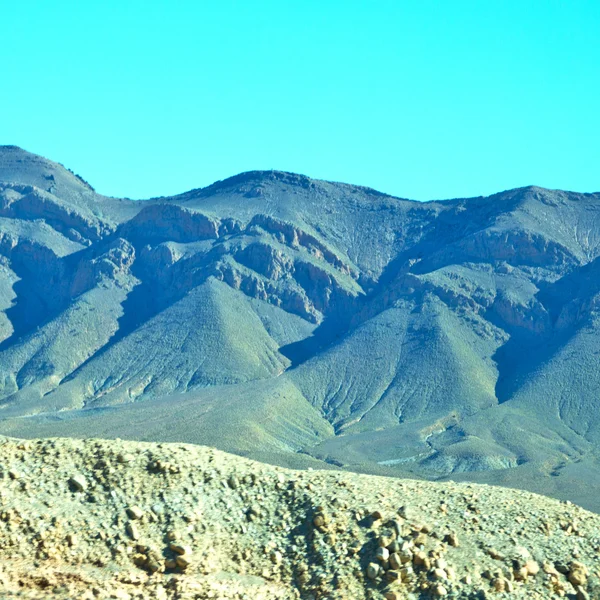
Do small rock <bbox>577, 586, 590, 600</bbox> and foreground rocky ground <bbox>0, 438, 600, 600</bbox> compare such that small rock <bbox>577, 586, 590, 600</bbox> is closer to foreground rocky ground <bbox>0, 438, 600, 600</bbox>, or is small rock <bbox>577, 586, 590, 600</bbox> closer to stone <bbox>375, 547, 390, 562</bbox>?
foreground rocky ground <bbox>0, 438, 600, 600</bbox>

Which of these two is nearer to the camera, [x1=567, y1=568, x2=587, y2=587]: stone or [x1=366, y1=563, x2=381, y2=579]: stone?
[x1=366, y1=563, x2=381, y2=579]: stone

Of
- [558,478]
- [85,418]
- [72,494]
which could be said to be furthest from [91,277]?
[72,494]

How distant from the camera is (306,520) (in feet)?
98.4

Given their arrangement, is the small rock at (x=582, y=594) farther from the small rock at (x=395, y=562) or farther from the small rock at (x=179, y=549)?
the small rock at (x=179, y=549)

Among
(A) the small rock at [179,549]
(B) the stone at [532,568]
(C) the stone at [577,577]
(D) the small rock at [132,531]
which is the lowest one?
(C) the stone at [577,577]

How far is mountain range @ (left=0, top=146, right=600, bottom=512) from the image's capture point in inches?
4798

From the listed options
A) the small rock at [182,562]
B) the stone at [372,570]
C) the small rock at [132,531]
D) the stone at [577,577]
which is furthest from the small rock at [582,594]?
the small rock at [132,531]

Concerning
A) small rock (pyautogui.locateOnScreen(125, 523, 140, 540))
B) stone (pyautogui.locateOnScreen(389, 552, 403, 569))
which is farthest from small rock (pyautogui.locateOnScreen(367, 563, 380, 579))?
small rock (pyautogui.locateOnScreen(125, 523, 140, 540))

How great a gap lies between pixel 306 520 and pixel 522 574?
5780mm

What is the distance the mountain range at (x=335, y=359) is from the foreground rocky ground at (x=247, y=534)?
6238 centimetres

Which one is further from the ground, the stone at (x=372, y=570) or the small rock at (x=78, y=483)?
the small rock at (x=78, y=483)

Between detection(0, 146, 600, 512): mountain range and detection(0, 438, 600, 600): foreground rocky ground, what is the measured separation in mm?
62384

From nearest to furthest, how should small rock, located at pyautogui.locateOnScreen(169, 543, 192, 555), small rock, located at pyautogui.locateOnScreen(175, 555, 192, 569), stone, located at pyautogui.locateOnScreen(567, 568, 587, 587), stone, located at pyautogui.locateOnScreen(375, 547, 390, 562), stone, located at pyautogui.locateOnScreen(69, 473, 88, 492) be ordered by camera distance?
small rock, located at pyautogui.locateOnScreen(175, 555, 192, 569) → small rock, located at pyautogui.locateOnScreen(169, 543, 192, 555) → stone, located at pyautogui.locateOnScreen(375, 547, 390, 562) → stone, located at pyautogui.locateOnScreen(567, 568, 587, 587) → stone, located at pyautogui.locateOnScreen(69, 473, 88, 492)

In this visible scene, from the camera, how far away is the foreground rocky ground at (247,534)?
27.3 m
